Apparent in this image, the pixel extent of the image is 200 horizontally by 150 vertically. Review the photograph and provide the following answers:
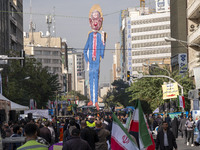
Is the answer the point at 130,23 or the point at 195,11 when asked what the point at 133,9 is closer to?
the point at 130,23

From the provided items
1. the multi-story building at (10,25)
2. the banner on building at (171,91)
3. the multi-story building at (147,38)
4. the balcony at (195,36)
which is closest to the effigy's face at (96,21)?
the multi-story building at (147,38)

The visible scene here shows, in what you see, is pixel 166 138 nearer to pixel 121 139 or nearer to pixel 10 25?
pixel 121 139

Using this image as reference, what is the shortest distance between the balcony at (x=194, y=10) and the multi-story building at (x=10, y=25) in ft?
90.4

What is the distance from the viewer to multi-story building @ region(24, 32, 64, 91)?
162 meters

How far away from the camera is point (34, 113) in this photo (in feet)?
143

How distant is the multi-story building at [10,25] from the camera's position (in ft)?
235

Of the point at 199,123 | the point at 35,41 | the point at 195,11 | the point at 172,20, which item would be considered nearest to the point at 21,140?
the point at 199,123

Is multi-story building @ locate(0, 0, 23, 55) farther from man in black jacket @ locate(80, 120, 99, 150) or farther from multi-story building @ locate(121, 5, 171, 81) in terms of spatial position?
multi-story building @ locate(121, 5, 171, 81)

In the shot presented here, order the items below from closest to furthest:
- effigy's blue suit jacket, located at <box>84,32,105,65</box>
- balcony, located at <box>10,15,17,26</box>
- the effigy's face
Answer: balcony, located at <box>10,15,17,26</box>, effigy's blue suit jacket, located at <box>84,32,105,65</box>, the effigy's face

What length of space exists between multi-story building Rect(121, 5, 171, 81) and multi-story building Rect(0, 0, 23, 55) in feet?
188

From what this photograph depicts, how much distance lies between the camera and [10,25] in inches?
3184

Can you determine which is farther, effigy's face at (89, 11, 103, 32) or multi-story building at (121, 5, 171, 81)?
effigy's face at (89, 11, 103, 32)

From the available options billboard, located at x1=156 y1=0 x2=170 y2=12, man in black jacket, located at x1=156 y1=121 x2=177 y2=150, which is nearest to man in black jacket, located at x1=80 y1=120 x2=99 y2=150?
man in black jacket, located at x1=156 y1=121 x2=177 y2=150

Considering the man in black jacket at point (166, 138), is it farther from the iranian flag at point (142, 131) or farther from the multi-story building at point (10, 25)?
the multi-story building at point (10, 25)
